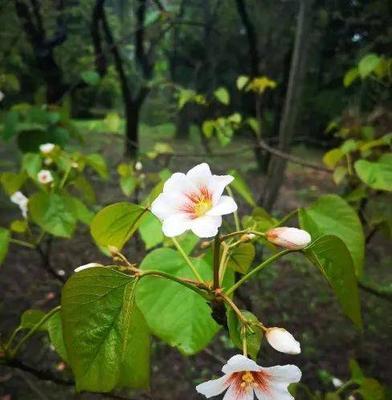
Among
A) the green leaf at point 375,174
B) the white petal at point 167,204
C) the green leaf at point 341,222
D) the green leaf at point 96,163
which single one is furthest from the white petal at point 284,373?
the green leaf at point 96,163

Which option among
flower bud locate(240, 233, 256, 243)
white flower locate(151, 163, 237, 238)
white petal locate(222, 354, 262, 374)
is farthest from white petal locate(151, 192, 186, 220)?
white petal locate(222, 354, 262, 374)

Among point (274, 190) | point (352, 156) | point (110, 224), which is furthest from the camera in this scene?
point (274, 190)

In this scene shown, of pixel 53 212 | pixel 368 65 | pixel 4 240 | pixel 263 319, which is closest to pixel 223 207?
pixel 4 240

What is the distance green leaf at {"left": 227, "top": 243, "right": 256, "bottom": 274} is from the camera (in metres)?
0.72

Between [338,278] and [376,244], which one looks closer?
[338,278]

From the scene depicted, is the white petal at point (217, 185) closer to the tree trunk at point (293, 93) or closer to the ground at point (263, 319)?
the ground at point (263, 319)

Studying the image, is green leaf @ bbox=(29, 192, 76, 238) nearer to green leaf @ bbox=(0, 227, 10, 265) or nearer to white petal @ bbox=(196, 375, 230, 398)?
green leaf @ bbox=(0, 227, 10, 265)

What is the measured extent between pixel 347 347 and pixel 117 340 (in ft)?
6.93

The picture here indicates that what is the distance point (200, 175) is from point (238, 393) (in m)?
0.29

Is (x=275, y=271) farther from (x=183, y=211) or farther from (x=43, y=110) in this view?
(x=183, y=211)

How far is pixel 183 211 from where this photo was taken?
23.0 inches

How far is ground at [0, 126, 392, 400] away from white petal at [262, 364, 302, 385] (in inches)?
39.7

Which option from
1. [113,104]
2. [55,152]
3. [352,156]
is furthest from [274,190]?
[113,104]

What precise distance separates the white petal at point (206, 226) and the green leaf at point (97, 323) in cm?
10
